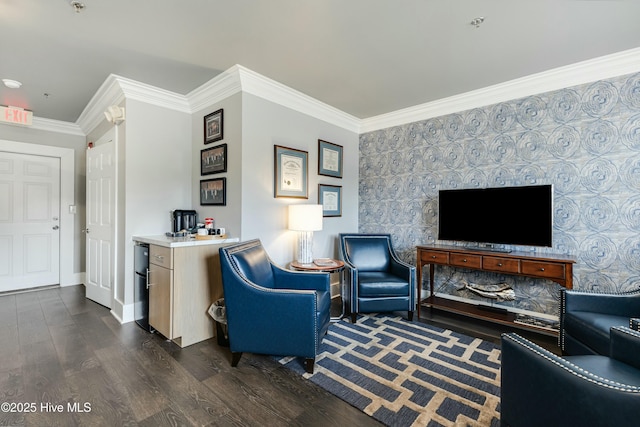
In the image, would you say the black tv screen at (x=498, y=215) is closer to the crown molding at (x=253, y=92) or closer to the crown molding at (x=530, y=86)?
the crown molding at (x=530, y=86)

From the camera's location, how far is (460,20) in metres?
2.06

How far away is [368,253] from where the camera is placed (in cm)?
352

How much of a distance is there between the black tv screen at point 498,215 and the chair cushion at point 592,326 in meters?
0.81

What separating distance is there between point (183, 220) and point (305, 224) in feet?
4.63

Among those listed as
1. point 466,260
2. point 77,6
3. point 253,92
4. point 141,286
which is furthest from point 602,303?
point 77,6

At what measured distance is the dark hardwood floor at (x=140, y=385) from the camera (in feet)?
5.24

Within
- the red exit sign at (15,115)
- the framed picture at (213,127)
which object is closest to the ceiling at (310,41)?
the framed picture at (213,127)

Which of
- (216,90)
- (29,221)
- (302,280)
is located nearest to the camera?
(302,280)

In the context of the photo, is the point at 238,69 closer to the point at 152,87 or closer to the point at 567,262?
the point at 152,87

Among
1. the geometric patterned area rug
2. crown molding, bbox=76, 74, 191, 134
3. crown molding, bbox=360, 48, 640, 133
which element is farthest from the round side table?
crown molding, bbox=76, 74, 191, 134

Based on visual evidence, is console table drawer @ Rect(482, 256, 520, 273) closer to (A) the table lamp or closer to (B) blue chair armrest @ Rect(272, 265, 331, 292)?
(B) blue chair armrest @ Rect(272, 265, 331, 292)

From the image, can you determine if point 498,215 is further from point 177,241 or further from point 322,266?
point 177,241

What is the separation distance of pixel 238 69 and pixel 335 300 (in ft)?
9.57

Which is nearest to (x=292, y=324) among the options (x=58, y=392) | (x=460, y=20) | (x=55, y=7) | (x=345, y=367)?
(x=345, y=367)
